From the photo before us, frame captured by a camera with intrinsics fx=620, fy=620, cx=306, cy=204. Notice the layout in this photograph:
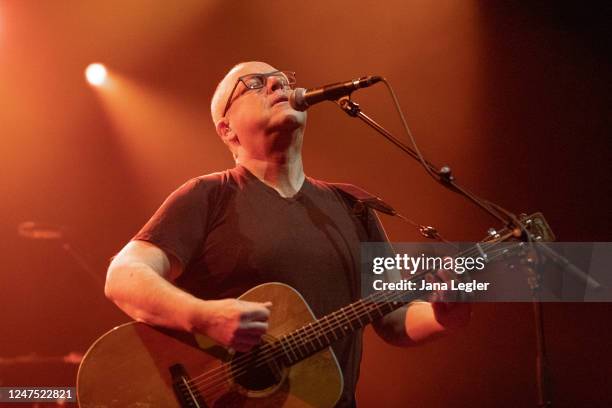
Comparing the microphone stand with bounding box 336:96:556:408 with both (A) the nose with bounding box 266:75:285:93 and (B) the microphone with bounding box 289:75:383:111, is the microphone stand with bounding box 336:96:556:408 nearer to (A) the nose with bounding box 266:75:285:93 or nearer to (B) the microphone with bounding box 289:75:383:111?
(B) the microphone with bounding box 289:75:383:111

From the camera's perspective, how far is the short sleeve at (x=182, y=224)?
6.77 ft

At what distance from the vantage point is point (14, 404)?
10.8 feet

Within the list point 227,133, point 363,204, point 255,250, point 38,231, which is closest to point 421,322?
point 363,204

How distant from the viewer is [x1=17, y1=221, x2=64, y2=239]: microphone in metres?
3.62

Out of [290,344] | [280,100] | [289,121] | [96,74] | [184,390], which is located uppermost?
[96,74]

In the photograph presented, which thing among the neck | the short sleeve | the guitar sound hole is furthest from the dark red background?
the guitar sound hole

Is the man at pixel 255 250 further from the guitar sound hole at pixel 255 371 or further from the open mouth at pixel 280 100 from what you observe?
the guitar sound hole at pixel 255 371

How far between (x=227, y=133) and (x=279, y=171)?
0.37 metres

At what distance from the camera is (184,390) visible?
1886 mm

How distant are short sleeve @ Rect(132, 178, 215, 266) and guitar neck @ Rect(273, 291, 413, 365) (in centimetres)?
46

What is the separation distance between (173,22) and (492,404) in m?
2.90

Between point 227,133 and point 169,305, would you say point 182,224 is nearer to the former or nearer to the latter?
point 169,305

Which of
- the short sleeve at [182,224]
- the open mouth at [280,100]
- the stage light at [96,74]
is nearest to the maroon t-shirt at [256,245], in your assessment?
the short sleeve at [182,224]

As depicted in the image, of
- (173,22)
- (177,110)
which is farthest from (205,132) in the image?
(173,22)
